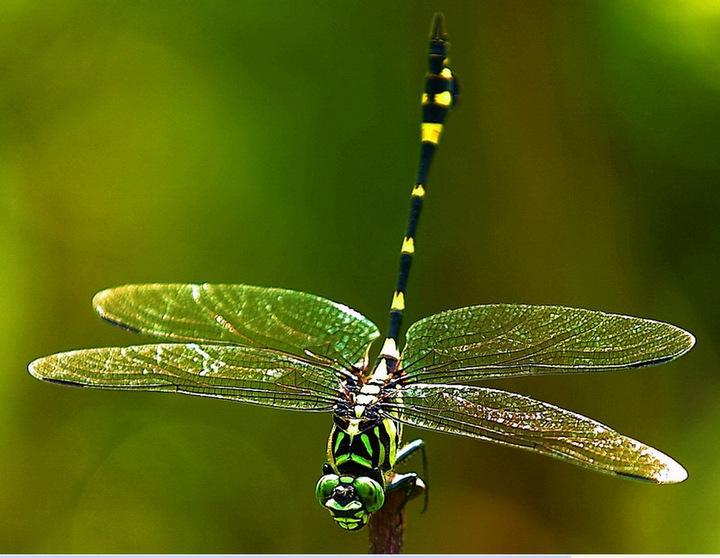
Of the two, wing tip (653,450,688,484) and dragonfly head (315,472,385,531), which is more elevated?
wing tip (653,450,688,484)

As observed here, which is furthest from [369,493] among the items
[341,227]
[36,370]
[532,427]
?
[341,227]

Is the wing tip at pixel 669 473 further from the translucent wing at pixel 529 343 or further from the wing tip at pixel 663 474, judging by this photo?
the translucent wing at pixel 529 343

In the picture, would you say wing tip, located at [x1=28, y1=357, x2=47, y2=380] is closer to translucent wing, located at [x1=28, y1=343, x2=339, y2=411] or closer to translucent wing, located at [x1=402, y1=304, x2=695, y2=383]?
translucent wing, located at [x1=28, y1=343, x2=339, y2=411]

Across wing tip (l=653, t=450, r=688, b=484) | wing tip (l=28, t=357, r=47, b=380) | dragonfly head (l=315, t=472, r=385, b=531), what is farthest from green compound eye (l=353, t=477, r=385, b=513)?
wing tip (l=28, t=357, r=47, b=380)

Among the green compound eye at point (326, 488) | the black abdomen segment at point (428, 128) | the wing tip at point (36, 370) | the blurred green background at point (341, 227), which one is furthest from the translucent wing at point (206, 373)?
the blurred green background at point (341, 227)

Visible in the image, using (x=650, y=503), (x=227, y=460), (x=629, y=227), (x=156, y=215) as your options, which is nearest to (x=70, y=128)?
(x=156, y=215)

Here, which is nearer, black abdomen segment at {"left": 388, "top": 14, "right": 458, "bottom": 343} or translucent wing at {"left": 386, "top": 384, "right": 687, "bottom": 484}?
translucent wing at {"left": 386, "top": 384, "right": 687, "bottom": 484}

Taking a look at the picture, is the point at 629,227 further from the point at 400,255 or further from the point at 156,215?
the point at 156,215
